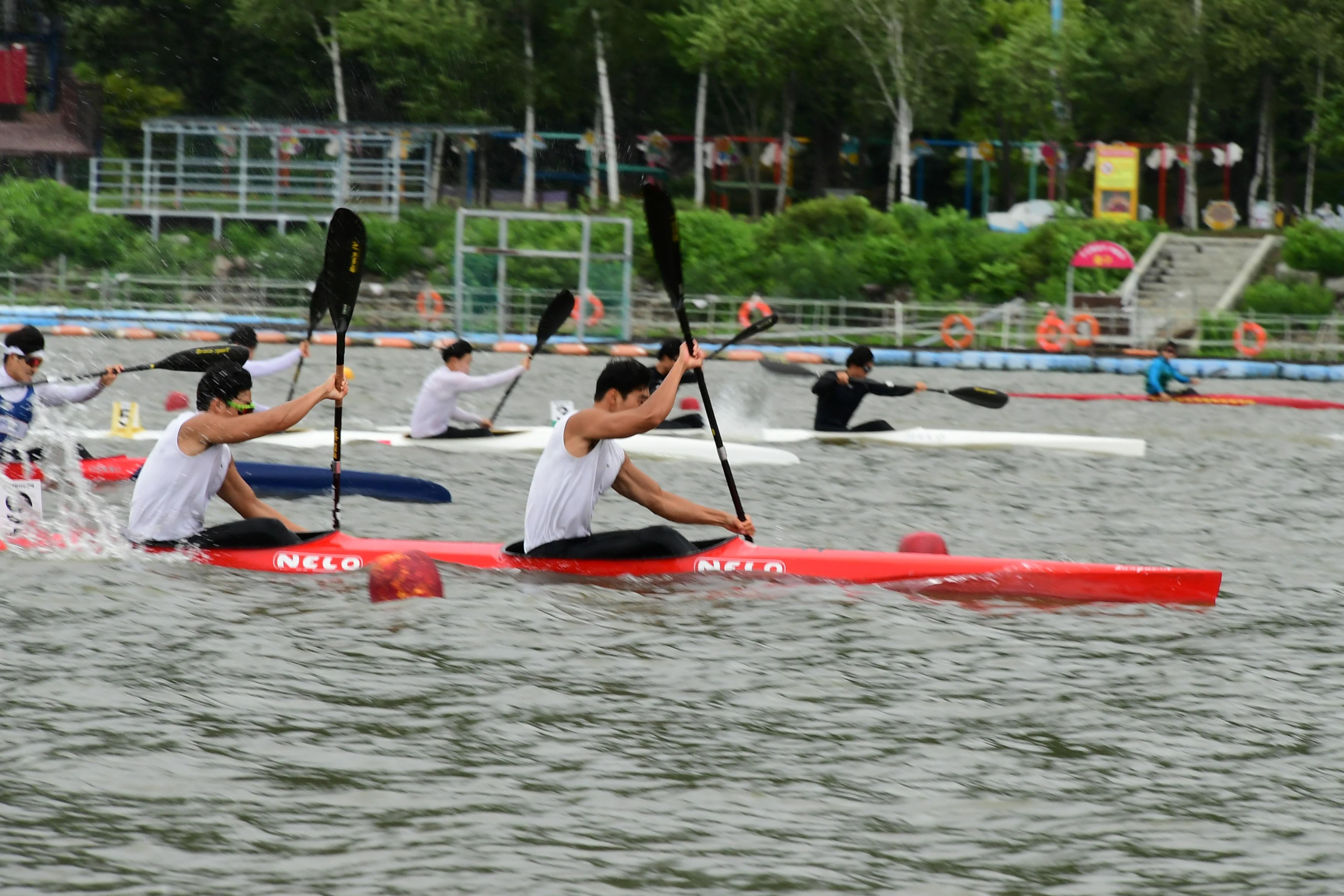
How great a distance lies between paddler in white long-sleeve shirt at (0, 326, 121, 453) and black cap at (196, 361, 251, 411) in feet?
11.8

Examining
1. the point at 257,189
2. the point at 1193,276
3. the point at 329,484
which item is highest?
the point at 257,189

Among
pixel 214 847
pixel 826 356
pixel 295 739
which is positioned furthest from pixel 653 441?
pixel 826 356

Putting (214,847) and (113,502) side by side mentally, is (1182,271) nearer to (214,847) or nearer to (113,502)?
(113,502)

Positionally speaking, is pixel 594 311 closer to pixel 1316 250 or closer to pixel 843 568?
pixel 1316 250

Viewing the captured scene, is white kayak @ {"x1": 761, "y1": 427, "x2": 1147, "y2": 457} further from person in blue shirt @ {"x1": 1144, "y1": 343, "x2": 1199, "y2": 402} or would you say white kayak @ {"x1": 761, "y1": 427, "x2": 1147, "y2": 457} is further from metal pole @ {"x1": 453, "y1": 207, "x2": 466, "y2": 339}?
metal pole @ {"x1": 453, "y1": 207, "x2": 466, "y2": 339}

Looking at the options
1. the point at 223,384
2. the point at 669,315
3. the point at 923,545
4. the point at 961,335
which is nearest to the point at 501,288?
the point at 669,315

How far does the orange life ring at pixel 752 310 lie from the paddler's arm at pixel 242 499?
2589 cm

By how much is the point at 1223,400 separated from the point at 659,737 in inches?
728

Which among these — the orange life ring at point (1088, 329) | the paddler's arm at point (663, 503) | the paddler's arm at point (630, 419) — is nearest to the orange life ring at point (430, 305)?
the orange life ring at point (1088, 329)

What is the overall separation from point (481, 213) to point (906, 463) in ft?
56.3

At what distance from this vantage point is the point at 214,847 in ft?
18.0

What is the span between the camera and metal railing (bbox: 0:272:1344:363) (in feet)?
111

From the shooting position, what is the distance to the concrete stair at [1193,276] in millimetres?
36844

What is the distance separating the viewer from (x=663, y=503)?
9477mm
